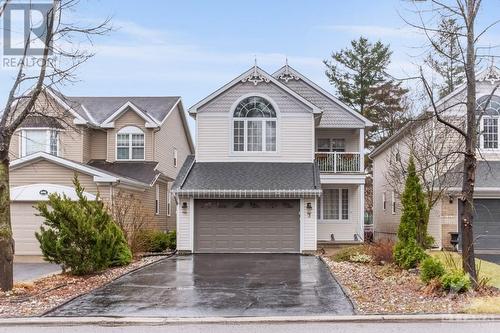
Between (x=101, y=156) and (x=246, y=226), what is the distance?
9.37 m

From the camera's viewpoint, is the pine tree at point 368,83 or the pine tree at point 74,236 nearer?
the pine tree at point 74,236

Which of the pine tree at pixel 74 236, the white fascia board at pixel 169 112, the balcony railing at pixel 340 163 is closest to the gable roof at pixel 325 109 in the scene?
the balcony railing at pixel 340 163

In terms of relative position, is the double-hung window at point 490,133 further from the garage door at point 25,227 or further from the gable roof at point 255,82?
the garage door at point 25,227

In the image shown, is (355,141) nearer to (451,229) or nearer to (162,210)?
(451,229)

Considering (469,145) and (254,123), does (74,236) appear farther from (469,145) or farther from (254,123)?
(254,123)

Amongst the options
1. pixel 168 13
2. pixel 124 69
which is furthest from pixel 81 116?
pixel 168 13

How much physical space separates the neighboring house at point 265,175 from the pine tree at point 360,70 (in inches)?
835

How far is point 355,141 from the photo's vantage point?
89.9ft

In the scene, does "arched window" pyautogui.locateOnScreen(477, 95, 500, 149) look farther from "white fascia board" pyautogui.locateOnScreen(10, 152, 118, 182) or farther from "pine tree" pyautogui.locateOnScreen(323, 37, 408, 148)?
"pine tree" pyautogui.locateOnScreen(323, 37, 408, 148)

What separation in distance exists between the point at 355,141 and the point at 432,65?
12.5 meters

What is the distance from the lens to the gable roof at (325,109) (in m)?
26.5

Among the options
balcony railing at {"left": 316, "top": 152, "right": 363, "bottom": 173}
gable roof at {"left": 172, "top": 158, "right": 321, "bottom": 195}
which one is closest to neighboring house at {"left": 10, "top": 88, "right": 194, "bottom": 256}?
gable roof at {"left": 172, "top": 158, "right": 321, "bottom": 195}

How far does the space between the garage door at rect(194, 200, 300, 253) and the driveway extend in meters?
6.17

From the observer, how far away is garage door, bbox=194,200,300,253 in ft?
74.2
